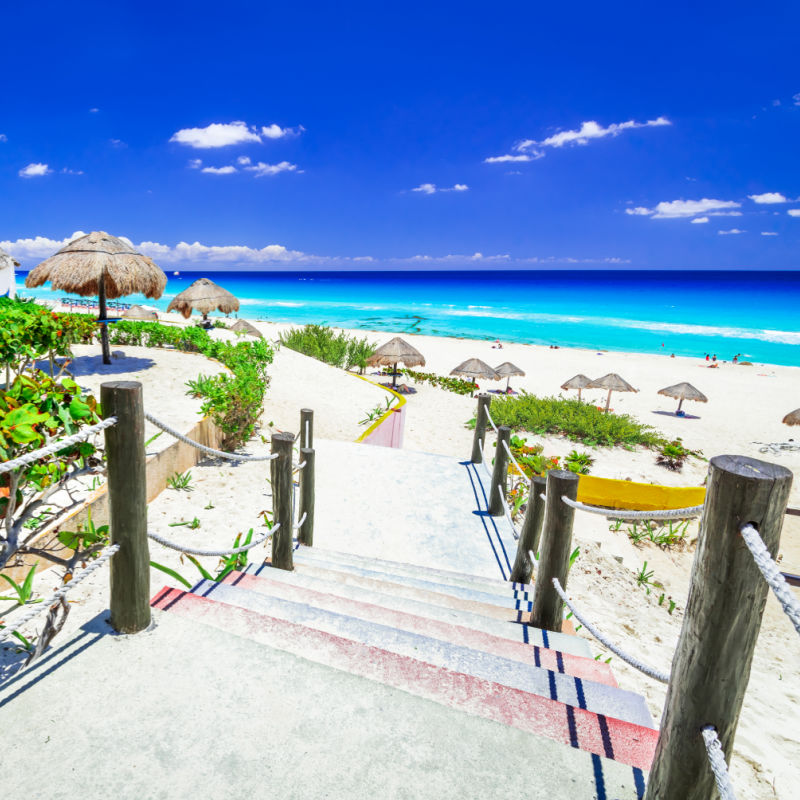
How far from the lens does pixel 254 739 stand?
1688 mm

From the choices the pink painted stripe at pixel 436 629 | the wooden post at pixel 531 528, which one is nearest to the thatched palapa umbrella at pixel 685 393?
the wooden post at pixel 531 528

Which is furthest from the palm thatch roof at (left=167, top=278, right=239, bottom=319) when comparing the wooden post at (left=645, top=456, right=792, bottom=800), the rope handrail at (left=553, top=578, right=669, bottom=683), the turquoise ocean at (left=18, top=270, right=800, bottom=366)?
the turquoise ocean at (left=18, top=270, right=800, bottom=366)

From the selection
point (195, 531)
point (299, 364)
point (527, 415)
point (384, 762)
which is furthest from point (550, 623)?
point (299, 364)

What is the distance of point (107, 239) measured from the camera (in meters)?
9.90

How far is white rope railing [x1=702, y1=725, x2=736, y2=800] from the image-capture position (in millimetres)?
1217

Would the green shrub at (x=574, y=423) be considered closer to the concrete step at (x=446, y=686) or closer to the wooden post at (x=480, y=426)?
the wooden post at (x=480, y=426)

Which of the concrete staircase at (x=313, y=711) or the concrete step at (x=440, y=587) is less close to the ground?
the concrete staircase at (x=313, y=711)

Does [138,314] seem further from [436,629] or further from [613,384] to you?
[436,629]

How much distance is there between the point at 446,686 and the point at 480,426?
5.17 metres

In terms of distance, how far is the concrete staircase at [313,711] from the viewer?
5.09 feet

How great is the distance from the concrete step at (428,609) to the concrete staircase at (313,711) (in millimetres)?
36

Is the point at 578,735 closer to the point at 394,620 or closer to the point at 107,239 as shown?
the point at 394,620

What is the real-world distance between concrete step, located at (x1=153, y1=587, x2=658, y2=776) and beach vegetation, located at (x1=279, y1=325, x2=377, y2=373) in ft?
51.5

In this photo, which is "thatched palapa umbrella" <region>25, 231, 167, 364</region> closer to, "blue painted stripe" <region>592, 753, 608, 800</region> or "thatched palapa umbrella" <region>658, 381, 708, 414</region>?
"blue painted stripe" <region>592, 753, 608, 800</region>
